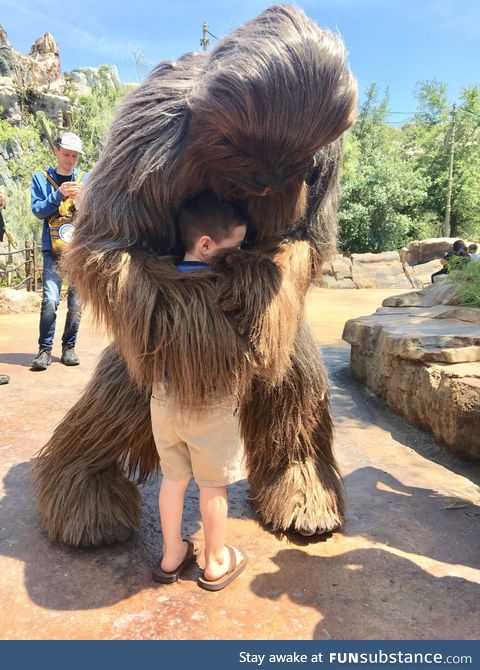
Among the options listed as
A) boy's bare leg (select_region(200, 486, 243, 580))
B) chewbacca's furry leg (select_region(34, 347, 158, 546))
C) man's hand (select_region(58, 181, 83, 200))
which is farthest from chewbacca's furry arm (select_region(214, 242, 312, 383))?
man's hand (select_region(58, 181, 83, 200))

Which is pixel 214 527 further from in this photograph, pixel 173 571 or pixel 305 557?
pixel 305 557

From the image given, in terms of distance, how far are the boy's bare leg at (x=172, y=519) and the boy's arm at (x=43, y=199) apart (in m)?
2.72

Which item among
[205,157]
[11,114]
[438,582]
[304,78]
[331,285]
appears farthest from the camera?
[11,114]

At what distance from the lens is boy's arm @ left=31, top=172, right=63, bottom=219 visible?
3.74 metres

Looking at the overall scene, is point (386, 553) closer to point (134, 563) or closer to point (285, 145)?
point (134, 563)

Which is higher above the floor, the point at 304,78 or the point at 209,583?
the point at 304,78

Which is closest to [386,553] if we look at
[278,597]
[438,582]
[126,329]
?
[438,582]

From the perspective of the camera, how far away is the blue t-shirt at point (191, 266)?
1511mm

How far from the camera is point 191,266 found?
4.99 ft

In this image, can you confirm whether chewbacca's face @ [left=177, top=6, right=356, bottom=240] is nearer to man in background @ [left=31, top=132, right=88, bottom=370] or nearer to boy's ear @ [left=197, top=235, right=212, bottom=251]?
boy's ear @ [left=197, top=235, right=212, bottom=251]

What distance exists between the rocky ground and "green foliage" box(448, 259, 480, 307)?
4.99 ft

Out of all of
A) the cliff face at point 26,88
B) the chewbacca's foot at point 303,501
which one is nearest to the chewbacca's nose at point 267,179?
the chewbacca's foot at point 303,501

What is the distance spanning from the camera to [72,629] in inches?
55.1

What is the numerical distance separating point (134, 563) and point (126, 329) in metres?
0.80
